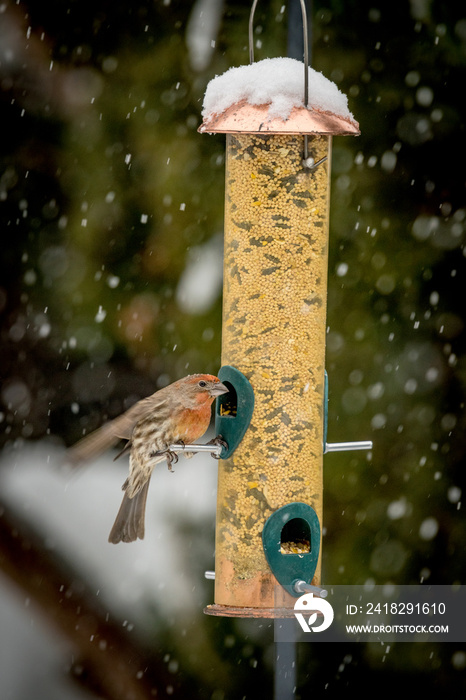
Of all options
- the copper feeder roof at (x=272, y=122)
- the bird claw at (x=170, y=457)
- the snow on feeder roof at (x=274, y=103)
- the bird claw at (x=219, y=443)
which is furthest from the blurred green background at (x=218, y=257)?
the copper feeder roof at (x=272, y=122)

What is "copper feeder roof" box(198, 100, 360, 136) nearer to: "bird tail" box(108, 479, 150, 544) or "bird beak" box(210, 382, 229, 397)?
"bird beak" box(210, 382, 229, 397)

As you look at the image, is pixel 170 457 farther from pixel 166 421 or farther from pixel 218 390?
pixel 218 390

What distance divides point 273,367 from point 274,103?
0.95 m

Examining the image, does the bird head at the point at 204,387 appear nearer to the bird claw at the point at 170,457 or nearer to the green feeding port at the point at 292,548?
the bird claw at the point at 170,457

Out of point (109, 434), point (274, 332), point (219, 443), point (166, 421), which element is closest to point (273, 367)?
point (274, 332)

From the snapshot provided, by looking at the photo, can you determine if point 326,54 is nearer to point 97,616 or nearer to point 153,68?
point 153,68

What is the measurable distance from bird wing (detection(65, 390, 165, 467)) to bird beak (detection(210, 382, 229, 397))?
10.4 inches

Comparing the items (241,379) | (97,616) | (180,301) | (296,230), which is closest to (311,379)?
(241,379)

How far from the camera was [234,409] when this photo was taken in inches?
155

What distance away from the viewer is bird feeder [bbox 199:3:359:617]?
3740 millimetres

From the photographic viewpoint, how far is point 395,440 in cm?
542

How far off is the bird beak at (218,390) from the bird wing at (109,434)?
0.87ft

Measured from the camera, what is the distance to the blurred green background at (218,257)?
17.2ft

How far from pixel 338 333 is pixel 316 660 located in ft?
5.82
